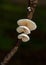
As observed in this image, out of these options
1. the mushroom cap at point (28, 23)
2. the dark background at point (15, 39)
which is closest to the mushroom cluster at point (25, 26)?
the mushroom cap at point (28, 23)

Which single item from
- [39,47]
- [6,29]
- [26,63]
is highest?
[6,29]

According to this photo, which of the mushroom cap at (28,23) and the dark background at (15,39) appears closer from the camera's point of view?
the mushroom cap at (28,23)

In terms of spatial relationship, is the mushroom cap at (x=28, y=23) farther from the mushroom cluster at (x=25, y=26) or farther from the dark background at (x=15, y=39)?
the dark background at (x=15, y=39)

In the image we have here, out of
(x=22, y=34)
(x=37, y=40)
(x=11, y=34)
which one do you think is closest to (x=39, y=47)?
(x=37, y=40)

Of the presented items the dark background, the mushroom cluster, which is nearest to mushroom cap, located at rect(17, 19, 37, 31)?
the mushroom cluster

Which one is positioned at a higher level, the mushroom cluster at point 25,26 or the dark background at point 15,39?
the mushroom cluster at point 25,26

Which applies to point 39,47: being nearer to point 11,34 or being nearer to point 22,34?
point 11,34

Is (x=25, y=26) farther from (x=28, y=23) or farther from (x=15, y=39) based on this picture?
(x=15, y=39)

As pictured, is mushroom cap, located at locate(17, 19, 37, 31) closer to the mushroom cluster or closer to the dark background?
the mushroom cluster
